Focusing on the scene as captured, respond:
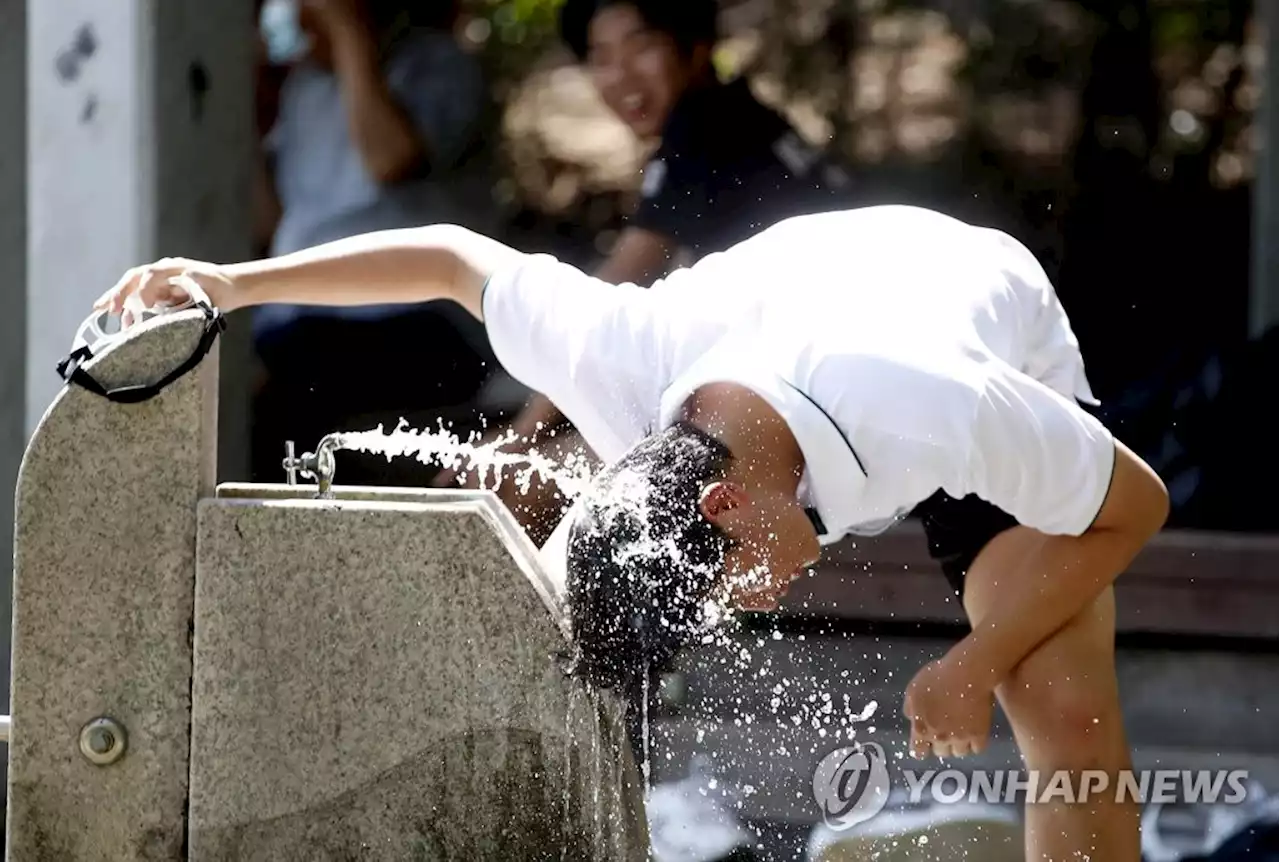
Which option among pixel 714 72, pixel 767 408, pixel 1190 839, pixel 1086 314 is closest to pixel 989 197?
pixel 1086 314

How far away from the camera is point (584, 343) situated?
3.54m

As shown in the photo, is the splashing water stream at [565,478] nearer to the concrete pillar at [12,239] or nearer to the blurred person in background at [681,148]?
the blurred person in background at [681,148]

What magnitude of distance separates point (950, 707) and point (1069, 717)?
0.37m

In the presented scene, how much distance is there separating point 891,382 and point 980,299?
0.33 metres

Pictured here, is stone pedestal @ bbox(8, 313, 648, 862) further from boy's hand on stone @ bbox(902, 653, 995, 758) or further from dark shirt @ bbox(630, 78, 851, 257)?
dark shirt @ bbox(630, 78, 851, 257)

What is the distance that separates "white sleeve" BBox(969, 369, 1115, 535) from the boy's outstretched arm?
0.94 metres

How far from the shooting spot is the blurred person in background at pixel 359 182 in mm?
5719

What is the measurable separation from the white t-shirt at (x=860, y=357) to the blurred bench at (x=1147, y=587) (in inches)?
69.1

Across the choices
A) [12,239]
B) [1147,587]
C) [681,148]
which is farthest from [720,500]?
[12,239]

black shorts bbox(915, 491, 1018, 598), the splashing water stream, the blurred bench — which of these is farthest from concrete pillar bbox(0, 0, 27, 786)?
black shorts bbox(915, 491, 1018, 598)

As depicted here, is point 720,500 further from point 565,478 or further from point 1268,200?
point 1268,200

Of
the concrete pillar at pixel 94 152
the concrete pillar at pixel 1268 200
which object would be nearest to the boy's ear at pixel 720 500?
the concrete pillar at pixel 94 152

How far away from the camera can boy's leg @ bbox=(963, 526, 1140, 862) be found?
3.71 m

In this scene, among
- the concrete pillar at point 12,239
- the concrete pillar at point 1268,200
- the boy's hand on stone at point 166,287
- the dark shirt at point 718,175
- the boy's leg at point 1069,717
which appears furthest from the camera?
the concrete pillar at point 1268,200
